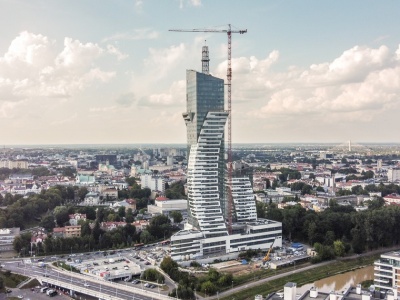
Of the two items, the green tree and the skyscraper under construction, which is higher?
the skyscraper under construction

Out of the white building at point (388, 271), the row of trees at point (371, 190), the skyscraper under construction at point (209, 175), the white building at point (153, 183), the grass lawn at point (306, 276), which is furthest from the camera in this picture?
the white building at point (153, 183)

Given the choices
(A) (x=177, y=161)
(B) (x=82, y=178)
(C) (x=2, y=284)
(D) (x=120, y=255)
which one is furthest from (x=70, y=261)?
(A) (x=177, y=161)

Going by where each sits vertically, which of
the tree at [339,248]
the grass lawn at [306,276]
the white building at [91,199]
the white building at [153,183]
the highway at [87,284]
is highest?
the white building at [153,183]

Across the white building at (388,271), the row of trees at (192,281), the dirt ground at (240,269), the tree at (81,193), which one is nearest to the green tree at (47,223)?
the tree at (81,193)

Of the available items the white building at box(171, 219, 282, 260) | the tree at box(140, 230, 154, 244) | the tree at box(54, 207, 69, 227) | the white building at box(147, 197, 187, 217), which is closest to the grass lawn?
A: the white building at box(171, 219, 282, 260)

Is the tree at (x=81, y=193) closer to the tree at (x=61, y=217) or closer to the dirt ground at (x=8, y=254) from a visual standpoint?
the tree at (x=61, y=217)

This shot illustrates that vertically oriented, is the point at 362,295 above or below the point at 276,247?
above

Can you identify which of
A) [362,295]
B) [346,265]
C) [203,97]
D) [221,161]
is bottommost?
[346,265]

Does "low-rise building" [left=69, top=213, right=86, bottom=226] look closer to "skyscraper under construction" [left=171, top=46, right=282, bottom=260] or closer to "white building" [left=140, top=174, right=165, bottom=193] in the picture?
"skyscraper under construction" [left=171, top=46, right=282, bottom=260]

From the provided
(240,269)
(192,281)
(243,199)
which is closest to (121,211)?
(243,199)

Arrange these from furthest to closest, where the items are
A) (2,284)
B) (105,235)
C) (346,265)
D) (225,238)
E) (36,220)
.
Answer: (36,220)
(105,235)
(225,238)
(346,265)
(2,284)

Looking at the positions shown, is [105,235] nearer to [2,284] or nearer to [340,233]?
[2,284]
